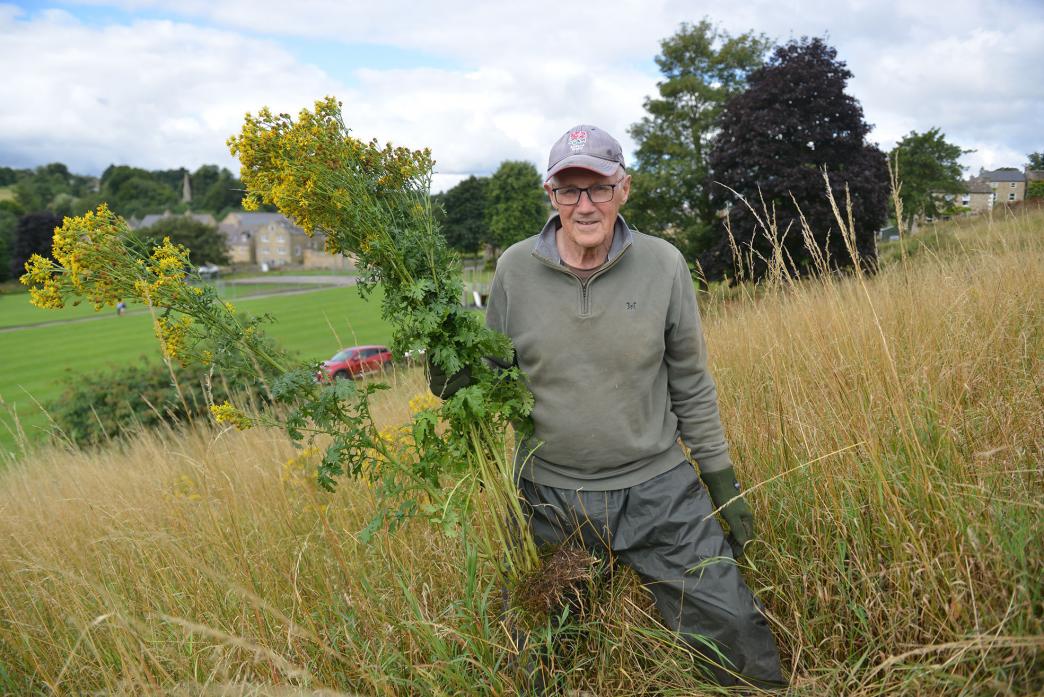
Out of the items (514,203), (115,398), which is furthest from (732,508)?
(514,203)

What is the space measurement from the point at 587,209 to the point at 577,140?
10.0 inches

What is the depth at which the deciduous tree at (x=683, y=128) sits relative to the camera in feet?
80.0

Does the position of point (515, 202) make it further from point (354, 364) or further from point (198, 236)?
point (354, 364)

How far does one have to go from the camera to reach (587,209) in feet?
7.81

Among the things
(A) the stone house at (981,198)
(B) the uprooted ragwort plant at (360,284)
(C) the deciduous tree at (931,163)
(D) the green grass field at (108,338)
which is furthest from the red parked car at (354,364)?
(C) the deciduous tree at (931,163)

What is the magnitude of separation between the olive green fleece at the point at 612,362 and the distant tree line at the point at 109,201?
61.7 metres

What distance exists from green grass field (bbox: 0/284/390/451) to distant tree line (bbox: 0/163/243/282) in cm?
1752

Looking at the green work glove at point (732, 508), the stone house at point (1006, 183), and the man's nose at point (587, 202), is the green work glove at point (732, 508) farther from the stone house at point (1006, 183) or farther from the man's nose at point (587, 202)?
the stone house at point (1006, 183)

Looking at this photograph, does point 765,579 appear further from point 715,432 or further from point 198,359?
point 198,359

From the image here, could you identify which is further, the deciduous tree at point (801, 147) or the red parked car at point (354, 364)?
the deciduous tree at point (801, 147)

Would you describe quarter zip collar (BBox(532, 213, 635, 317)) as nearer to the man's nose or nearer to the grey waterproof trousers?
the man's nose

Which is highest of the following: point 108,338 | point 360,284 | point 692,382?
point 360,284

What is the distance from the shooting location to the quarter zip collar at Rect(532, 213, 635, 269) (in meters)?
2.46

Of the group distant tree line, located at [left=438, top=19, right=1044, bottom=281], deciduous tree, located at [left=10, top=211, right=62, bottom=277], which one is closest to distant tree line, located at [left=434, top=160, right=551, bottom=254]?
distant tree line, located at [left=438, top=19, right=1044, bottom=281]
